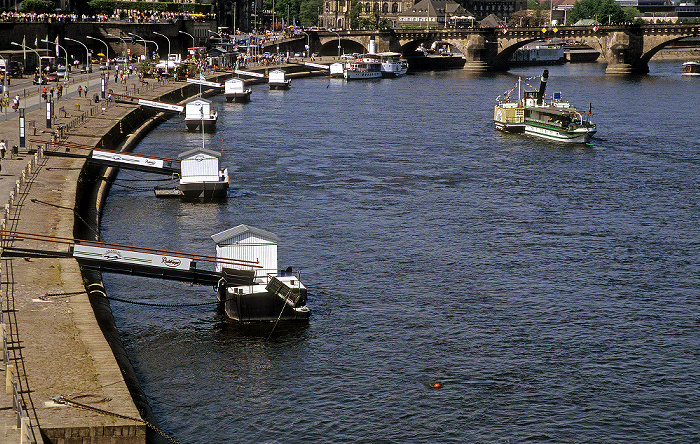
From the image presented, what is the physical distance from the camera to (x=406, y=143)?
101 meters

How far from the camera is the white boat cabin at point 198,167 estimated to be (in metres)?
68.5

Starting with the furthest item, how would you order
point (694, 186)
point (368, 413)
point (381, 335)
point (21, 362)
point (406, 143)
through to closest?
point (406, 143)
point (694, 186)
point (381, 335)
point (368, 413)
point (21, 362)

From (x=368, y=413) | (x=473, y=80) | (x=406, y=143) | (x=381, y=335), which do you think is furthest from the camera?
(x=473, y=80)

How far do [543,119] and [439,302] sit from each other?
69.2 meters

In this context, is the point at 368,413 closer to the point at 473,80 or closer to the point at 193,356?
the point at 193,356

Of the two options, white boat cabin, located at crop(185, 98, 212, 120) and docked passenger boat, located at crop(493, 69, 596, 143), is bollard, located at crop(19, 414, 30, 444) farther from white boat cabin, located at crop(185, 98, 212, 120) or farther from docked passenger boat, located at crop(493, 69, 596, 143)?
docked passenger boat, located at crop(493, 69, 596, 143)

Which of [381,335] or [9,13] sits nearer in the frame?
[381,335]

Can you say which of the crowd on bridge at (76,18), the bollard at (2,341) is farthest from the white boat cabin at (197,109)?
the bollard at (2,341)

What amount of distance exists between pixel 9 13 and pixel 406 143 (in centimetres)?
8544

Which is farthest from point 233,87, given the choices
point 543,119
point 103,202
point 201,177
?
point 103,202

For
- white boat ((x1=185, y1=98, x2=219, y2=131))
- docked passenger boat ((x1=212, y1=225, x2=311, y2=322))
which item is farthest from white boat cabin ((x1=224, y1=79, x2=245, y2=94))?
docked passenger boat ((x1=212, y1=225, x2=311, y2=322))

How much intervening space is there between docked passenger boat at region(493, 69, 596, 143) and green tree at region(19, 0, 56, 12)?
3652 inches

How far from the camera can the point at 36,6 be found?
165500mm

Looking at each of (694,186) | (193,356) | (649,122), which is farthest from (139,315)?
(649,122)
